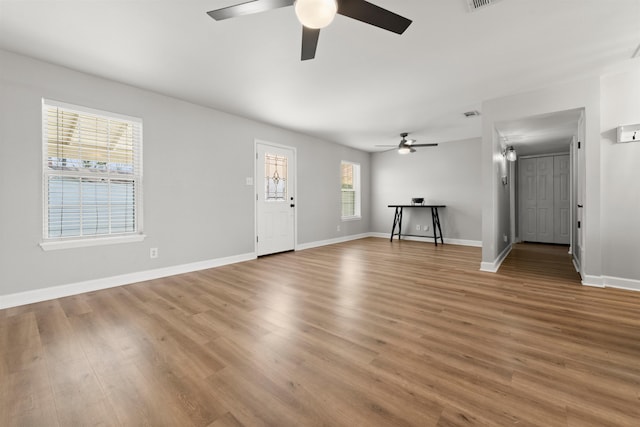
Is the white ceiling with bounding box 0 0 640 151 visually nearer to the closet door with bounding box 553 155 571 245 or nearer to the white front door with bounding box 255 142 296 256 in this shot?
the white front door with bounding box 255 142 296 256

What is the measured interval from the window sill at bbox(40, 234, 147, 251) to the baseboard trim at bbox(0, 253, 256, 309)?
417 mm

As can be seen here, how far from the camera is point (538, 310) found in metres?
2.42

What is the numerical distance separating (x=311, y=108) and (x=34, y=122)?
3.23m

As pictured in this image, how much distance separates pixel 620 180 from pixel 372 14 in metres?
3.59

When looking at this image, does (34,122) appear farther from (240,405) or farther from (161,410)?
(240,405)

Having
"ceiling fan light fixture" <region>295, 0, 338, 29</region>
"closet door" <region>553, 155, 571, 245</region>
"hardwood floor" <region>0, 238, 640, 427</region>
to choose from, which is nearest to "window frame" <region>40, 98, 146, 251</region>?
"hardwood floor" <region>0, 238, 640, 427</region>

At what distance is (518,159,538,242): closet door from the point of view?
6652mm

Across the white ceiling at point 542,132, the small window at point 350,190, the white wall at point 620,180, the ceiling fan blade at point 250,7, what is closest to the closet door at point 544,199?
the white ceiling at point 542,132

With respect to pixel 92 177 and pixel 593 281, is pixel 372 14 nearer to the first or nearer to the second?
pixel 92 177

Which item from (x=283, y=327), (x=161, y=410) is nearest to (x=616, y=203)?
(x=283, y=327)

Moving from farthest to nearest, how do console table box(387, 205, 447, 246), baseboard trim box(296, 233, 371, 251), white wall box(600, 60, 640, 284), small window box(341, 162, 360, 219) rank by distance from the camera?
small window box(341, 162, 360, 219), console table box(387, 205, 447, 246), baseboard trim box(296, 233, 371, 251), white wall box(600, 60, 640, 284)

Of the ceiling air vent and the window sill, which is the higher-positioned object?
the ceiling air vent

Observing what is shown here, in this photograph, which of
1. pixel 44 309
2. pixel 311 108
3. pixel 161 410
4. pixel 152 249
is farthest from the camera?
pixel 311 108

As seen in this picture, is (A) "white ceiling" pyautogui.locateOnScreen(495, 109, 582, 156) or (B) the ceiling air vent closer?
(B) the ceiling air vent
